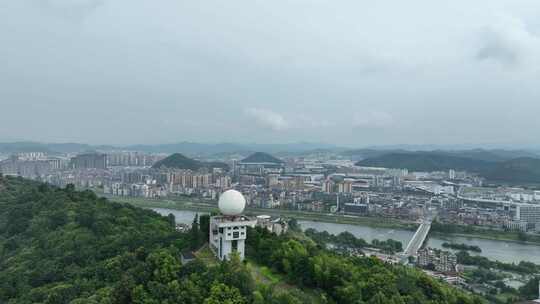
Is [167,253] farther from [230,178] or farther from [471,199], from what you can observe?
[230,178]

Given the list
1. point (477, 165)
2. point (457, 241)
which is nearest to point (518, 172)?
point (477, 165)

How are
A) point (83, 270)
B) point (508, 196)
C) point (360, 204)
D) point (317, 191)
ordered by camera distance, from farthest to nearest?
point (317, 191) → point (508, 196) → point (360, 204) → point (83, 270)

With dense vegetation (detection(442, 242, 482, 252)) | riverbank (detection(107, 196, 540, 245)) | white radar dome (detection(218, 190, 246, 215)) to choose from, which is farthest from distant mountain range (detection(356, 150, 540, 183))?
white radar dome (detection(218, 190, 246, 215))

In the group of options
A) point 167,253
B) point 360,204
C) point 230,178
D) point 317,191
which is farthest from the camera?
point 230,178

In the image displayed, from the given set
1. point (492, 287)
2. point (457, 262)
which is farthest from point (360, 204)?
point (492, 287)

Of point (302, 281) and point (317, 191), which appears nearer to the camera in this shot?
point (302, 281)

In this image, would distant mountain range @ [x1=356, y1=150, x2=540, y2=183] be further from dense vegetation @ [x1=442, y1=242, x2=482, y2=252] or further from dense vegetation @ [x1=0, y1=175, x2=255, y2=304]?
dense vegetation @ [x1=0, y1=175, x2=255, y2=304]

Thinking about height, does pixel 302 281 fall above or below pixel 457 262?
above

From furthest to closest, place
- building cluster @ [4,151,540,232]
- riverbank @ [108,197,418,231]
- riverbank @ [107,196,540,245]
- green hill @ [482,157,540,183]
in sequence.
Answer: green hill @ [482,157,540,183]
building cluster @ [4,151,540,232]
riverbank @ [108,197,418,231]
riverbank @ [107,196,540,245]
